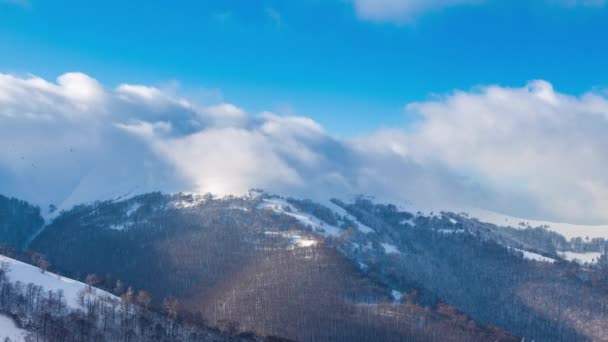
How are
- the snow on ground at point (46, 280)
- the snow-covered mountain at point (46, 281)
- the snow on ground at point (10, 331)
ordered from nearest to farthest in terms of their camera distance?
the snow on ground at point (10, 331) < the snow-covered mountain at point (46, 281) < the snow on ground at point (46, 280)

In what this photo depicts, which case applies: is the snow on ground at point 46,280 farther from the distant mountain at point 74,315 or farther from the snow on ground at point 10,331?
the snow on ground at point 10,331

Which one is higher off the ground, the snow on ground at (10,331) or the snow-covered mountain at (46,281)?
the snow-covered mountain at (46,281)

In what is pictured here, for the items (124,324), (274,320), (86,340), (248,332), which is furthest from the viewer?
(274,320)

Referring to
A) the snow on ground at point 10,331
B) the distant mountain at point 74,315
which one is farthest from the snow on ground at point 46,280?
the snow on ground at point 10,331

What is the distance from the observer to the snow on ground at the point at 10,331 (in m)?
130

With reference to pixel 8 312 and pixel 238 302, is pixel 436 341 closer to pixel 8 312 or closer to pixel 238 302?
pixel 238 302

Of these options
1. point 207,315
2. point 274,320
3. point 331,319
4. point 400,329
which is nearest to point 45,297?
point 207,315

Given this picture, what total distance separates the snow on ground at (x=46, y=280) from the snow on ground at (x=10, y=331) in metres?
18.1

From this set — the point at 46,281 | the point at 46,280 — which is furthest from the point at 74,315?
the point at 46,280

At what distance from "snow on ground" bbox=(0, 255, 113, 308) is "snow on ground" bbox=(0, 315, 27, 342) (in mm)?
18054

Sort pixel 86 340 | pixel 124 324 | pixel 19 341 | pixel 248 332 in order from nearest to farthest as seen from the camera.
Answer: pixel 19 341 → pixel 86 340 → pixel 124 324 → pixel 248 332

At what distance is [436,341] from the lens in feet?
622

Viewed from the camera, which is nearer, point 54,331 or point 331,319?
point 54,331

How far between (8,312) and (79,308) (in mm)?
16998
